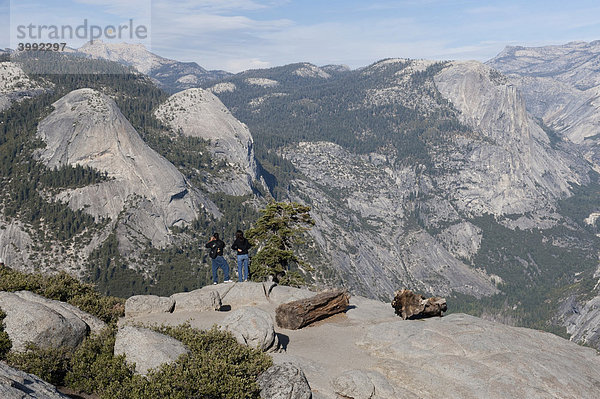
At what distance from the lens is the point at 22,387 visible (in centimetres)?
1338

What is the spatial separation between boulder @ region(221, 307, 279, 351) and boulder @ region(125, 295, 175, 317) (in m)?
8.89

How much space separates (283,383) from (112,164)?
179530mm

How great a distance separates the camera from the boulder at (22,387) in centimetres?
1230

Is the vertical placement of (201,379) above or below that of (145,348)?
above

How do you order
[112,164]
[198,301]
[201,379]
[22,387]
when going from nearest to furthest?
[22,387] → [201,379] → [198,301] → [112,164]

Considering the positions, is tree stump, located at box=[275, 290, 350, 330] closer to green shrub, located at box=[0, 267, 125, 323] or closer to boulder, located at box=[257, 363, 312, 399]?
green shrub, located at box=[0, 267, 125, 323]

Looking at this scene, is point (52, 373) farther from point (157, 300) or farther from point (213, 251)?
point (213, 251)

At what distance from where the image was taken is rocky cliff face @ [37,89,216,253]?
173 meters

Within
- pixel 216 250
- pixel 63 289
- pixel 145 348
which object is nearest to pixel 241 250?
pixel 216 250

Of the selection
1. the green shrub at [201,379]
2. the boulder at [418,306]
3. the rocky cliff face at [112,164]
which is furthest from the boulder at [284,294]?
the rocky cliff face at [112,164]

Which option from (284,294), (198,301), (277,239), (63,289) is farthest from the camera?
(277,239)

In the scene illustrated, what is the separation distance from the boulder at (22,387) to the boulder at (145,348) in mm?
3844

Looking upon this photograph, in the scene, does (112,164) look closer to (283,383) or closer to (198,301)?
(198,301)

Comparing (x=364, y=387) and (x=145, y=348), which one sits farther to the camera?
(x=364, y=387)
